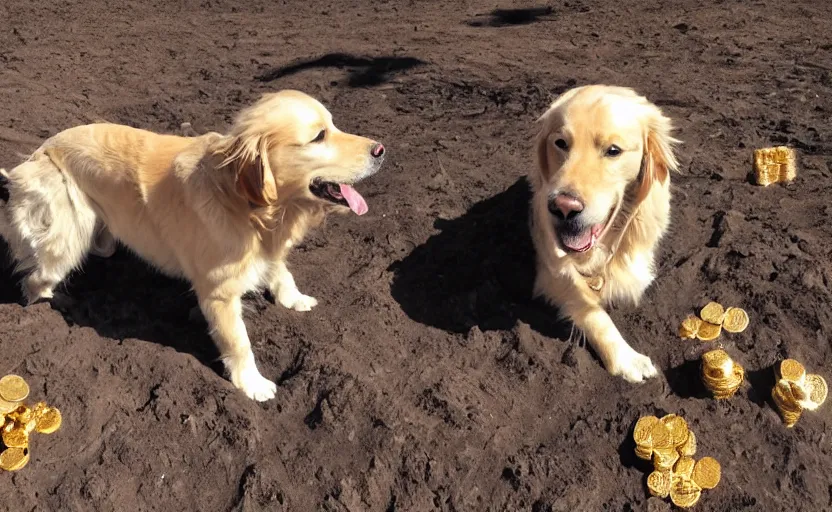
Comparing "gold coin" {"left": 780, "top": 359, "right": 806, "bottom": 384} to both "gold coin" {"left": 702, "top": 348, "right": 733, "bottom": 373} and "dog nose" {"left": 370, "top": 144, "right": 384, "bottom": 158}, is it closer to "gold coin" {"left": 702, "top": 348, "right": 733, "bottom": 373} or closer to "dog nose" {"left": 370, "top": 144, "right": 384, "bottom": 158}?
"gold coin" {"left": 702, "top": 348, "right": 733, "bottom": 373}

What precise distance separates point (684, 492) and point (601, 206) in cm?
142

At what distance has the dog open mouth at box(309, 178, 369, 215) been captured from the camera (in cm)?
346

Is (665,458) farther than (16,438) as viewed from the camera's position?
No

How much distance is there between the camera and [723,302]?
4.07 meters

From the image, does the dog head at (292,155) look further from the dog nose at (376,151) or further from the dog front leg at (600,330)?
the dog front leg at (600,330)

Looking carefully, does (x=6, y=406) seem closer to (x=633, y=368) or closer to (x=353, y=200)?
(x=353, y=200)

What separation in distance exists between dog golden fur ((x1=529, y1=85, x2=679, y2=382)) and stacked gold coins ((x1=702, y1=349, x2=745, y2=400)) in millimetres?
285

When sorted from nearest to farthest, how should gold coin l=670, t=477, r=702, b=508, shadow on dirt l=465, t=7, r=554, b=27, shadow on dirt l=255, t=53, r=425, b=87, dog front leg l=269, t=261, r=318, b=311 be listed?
gold coin l=670, t=477, r=702, b=508 < dog front leg l=269, t=261, r=318, b=311 < shadow on dirt l=255, t=53, r=425, b=87 < shadow on dirt l=465, t=7, r=554, b=27

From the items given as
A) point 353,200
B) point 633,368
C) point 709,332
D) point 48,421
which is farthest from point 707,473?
point 48,421

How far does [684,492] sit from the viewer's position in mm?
3191

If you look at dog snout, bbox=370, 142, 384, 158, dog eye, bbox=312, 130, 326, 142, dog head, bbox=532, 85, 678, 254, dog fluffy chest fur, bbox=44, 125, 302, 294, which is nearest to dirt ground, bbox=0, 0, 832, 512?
dog fluffy chest fur, bbox=44, 125, 302, 294

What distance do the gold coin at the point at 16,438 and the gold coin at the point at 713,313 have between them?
12.2 ft

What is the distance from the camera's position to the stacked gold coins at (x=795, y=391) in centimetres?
346

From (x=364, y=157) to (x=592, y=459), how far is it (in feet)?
6.27
